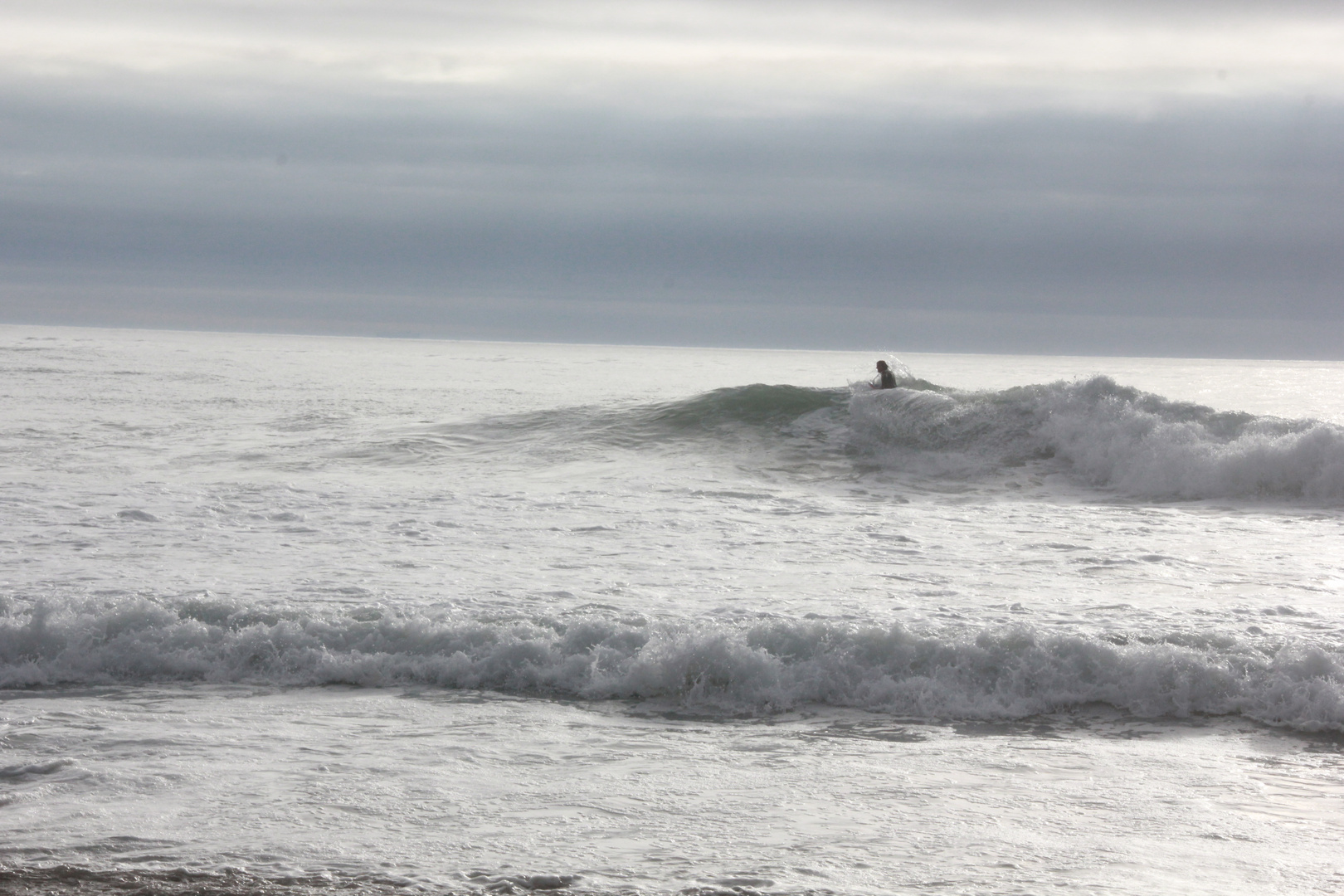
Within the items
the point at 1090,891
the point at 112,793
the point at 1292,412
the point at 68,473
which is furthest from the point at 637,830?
the point at 1292,412

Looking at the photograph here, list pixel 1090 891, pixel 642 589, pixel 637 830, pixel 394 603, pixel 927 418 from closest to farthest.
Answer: pixel 1090 891 < pixel 637 830 < pixel 394 603 < pixel 642 589 < pixel 927 418

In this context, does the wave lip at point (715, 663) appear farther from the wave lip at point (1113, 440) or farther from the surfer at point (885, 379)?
the surfer at point (885, 379)

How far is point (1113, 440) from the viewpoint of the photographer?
1802 centimetres

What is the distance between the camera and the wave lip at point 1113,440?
16.1m

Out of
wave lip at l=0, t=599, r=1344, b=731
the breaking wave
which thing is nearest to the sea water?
wave lip at l=0, t=599, r=1344, b=731

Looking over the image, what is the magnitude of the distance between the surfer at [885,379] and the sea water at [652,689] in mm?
8219

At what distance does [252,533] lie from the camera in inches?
418

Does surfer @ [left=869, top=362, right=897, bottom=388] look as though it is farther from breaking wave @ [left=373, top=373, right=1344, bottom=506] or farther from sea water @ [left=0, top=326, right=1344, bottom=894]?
sea water @ [left=0, top=326, right=1344, bottom=894]

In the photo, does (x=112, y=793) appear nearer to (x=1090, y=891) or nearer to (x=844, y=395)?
(x=1090, y=891)

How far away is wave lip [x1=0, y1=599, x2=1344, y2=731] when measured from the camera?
20.9ft

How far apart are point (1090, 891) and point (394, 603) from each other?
220 inches

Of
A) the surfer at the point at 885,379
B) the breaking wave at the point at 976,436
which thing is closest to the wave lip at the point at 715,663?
the breaking wave at the point at 976,436

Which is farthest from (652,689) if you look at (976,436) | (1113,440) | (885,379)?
(885,379)

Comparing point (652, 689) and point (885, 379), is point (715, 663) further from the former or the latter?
point (885, 379)
